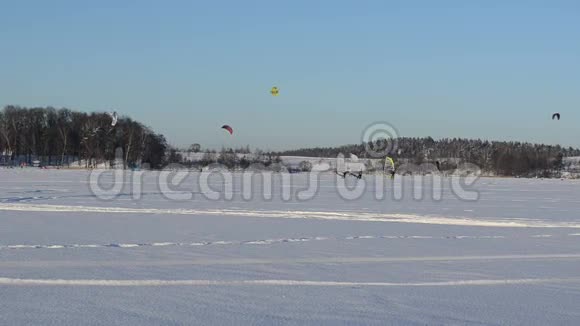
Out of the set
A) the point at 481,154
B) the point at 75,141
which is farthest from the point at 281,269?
the point at 481,154

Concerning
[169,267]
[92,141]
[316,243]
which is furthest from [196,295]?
[92,141]

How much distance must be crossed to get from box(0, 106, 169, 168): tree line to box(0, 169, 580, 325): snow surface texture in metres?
49.1

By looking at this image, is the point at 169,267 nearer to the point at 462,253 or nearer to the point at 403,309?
the point at 403,309

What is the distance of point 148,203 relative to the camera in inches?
533

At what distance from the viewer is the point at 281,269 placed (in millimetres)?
5707

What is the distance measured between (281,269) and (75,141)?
6029cm

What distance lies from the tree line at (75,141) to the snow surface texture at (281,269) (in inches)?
1931

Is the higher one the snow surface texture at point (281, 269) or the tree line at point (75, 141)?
the tree line at point (75, 141)

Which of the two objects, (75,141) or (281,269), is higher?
(75,141)

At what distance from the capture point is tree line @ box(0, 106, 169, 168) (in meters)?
58.8

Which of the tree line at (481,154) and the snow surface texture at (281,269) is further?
the tree line at (481,154)

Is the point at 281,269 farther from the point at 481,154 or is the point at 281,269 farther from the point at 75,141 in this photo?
the point at 481,154

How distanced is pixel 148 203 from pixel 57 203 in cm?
193

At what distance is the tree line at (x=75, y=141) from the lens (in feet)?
193
